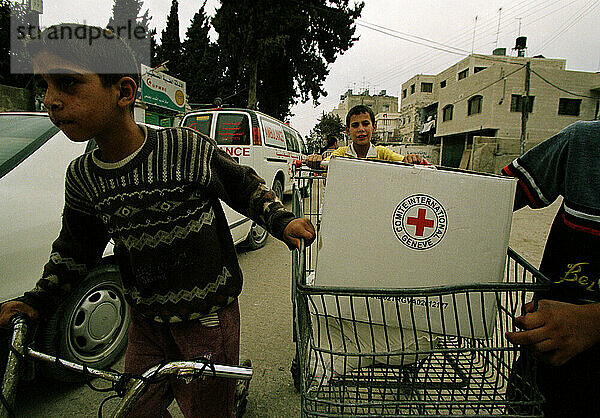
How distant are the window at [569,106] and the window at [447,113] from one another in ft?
24.8

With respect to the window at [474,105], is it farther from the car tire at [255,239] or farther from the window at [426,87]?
the car tire at [255,239]

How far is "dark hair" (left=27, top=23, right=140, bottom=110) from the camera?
3.37 feet

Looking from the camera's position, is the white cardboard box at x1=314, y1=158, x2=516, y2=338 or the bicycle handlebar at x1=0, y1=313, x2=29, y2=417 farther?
the white cardboard box at x1=314, y1=158, x2=516, y2=338

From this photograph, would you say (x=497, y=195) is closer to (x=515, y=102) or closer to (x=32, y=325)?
(x=32, y=325)

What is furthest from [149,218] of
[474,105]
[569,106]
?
[569,106]

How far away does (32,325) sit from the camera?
119cm

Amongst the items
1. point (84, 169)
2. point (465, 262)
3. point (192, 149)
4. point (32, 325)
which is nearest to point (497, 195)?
point (465, 262)

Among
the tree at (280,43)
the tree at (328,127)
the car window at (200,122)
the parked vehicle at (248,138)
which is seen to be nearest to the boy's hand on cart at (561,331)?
the parked vehicle at (248,138)

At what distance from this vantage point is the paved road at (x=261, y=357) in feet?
7.00

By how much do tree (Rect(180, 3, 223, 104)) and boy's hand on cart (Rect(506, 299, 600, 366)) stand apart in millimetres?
19627

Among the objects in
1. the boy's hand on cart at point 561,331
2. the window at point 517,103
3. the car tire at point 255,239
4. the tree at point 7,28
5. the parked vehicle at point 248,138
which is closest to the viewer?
the boy's hand on cart at point 561,331

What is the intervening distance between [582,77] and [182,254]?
32.1 meters

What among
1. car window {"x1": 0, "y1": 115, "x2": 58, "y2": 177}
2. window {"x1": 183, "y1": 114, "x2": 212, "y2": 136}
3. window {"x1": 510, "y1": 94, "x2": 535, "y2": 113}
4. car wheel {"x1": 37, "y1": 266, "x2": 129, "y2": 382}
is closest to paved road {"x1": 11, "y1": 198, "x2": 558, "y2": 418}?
car wheel {"x1": 37, "y1": 266, "x2": 129, "y2": 382}

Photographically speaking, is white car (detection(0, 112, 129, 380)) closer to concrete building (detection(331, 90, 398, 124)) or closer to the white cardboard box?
the white cardboard box
